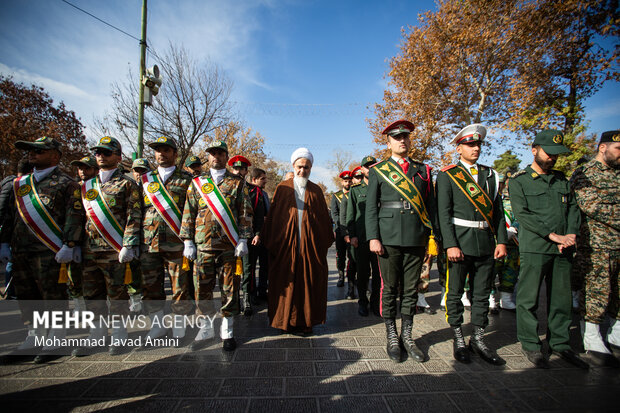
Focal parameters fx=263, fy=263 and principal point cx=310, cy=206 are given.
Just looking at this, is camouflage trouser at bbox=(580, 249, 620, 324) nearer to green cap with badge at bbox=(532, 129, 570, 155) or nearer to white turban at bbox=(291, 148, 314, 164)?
green cap with badge at bbox=(532, 129, 570, 155)

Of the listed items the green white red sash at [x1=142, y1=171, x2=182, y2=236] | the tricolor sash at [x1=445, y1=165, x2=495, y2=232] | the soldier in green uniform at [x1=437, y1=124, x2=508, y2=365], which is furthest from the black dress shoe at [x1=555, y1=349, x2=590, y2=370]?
the green white red sash at [x1=142, y1=171, x2=182, y2=236]

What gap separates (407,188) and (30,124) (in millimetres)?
17694

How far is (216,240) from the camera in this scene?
3.07 m

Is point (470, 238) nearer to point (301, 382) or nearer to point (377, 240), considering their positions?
point (377, 240)

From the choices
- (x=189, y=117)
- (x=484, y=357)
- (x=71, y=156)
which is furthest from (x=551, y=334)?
Result: (x=71, y=156)

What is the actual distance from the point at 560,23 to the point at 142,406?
1674cm

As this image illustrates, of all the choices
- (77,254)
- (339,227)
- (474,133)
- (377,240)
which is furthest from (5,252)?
(474,133)

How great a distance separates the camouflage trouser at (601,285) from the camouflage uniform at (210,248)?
3.91 metres

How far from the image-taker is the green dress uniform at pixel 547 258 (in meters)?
2.80

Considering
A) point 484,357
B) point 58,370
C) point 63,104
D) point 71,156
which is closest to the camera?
point 58,370

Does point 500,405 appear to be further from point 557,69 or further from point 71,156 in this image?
point 71,156

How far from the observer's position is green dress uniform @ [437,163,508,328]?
2859mm

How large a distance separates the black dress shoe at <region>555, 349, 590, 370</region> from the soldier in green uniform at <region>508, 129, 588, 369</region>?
0.04 feet

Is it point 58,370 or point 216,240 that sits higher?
point 216,240
